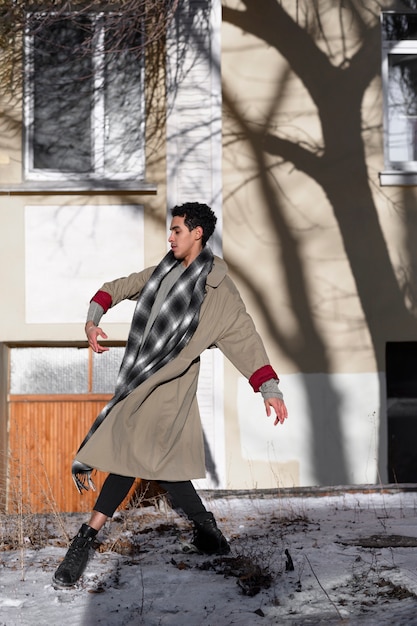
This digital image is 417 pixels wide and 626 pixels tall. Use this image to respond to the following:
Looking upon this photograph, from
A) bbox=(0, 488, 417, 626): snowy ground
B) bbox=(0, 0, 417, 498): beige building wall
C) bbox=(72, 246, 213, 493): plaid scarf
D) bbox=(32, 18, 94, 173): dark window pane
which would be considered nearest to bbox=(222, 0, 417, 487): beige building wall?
bbox=(0, 0, 417, 498): beige building wall

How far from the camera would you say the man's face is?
17.3ft

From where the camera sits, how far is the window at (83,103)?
33.2 feet

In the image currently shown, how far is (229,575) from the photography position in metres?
5.00

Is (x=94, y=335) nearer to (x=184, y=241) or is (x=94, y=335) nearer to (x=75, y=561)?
(x=184, y=241)

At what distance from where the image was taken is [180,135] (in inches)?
392

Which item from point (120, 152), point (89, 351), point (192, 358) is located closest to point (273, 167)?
point (120, 152)

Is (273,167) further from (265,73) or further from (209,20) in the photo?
(209,20)

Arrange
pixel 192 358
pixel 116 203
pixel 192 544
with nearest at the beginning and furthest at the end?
pixel 192 358 < pixel 192 544 < pixel 116 203

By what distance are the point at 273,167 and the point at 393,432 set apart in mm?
2981

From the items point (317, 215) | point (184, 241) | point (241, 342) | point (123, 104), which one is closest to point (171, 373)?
point (241, 342)

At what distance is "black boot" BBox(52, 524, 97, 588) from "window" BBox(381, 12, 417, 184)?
635 cm

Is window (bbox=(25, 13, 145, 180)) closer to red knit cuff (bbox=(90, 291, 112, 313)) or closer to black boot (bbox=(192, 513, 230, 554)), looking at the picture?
red knit cuff (bbox=(90, 291, 112, 313))

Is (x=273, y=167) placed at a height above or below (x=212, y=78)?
below

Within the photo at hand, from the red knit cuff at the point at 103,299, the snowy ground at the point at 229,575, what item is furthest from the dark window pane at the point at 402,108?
the red knit cuff at the point at 103,299
